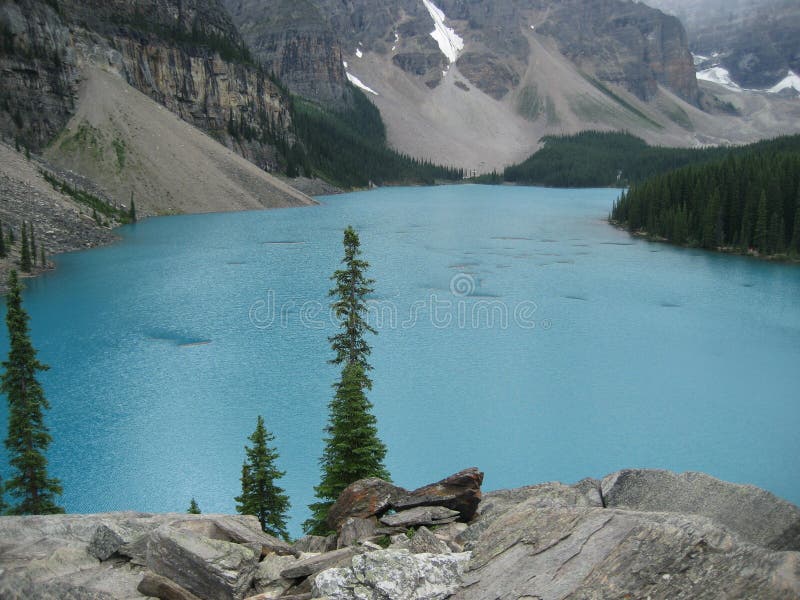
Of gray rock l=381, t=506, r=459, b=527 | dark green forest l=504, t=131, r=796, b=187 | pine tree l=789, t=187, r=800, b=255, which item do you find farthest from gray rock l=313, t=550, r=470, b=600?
dark green forest l=504, t=131, r=796, b=187

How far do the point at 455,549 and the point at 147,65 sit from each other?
9936cm

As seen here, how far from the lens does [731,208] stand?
59.2 meters

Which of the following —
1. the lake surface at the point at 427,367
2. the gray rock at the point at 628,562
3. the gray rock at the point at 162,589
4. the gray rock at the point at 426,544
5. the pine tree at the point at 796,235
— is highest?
the pine tree at the point at 796,235

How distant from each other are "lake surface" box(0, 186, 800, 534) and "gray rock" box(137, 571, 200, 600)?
8.65m

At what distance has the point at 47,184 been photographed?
52.8m

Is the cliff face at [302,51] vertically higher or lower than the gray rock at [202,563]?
higher

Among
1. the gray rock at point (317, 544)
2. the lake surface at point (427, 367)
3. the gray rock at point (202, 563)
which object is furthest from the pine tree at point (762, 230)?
the gray rock at point (202, 563)

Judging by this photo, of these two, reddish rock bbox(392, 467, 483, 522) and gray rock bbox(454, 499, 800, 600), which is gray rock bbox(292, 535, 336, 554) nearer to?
reddish rock bbox(392, 467, 483, 522)

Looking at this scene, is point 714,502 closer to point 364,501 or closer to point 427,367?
point 364,501

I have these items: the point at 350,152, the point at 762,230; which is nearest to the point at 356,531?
the point at 762,230

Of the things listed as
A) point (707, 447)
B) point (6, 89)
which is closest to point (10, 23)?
Result: point (6, 89)

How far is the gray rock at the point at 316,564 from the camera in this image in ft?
24.8

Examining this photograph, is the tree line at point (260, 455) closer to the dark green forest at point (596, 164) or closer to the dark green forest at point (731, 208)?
the dark green forest at point (731, 208)

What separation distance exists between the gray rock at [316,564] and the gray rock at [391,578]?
0.53m
